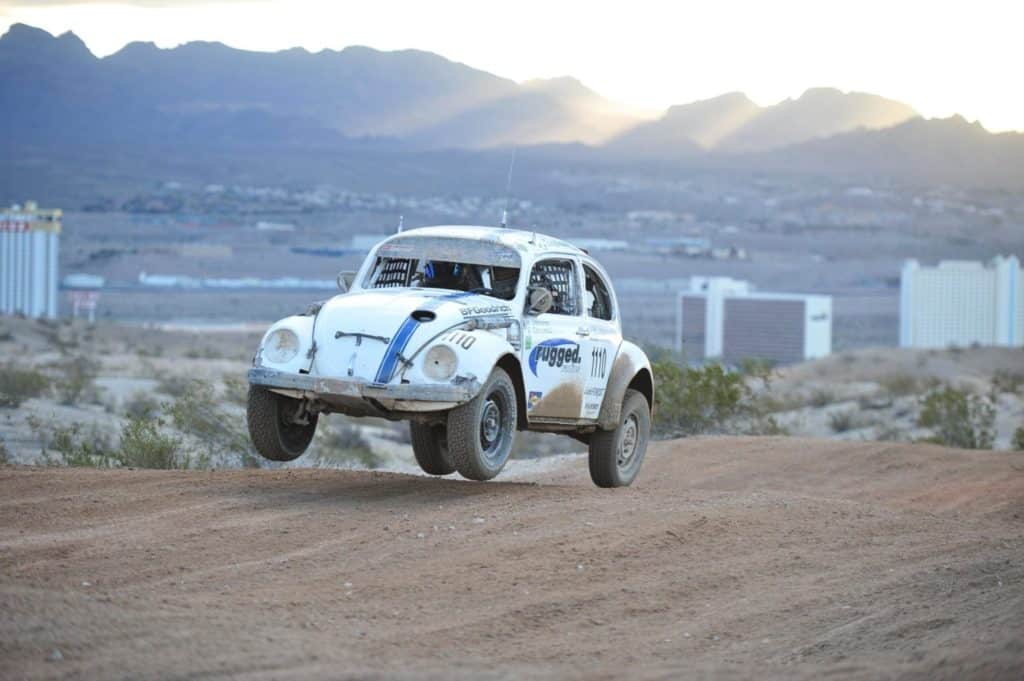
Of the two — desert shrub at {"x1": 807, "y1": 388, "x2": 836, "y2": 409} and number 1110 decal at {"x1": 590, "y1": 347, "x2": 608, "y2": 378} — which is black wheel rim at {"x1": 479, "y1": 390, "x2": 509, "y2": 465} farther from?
desert shrub at {"x1": 807, "y1": 388, "x2": 836, "y2": 409}

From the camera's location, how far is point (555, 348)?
1379 cm

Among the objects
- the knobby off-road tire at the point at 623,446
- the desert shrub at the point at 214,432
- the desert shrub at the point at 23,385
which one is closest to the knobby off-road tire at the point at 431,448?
the knobby off-road tire at the point at 623,446

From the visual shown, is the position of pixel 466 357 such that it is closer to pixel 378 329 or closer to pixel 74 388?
pixel 378 329

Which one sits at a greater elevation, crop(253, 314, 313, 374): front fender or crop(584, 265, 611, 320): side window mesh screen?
crop(584, 265, 611, 320): side window mesh screen

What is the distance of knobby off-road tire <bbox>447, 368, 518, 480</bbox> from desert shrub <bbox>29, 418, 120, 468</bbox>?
4.44 metres

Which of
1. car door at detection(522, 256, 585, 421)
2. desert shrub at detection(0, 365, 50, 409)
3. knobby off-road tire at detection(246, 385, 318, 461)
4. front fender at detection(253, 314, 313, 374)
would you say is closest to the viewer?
front fender at detection(253, 314, 313, 374)

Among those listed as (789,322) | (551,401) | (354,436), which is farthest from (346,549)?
(789,322)

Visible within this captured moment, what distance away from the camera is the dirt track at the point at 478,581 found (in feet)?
25.6

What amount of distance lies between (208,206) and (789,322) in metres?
73.5

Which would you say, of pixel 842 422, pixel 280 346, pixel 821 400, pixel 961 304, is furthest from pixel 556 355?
pixel 961 304

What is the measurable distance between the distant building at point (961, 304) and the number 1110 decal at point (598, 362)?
10754 cm

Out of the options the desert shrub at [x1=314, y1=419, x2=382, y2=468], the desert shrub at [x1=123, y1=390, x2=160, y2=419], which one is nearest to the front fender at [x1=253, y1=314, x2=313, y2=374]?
the desert shrub at [x1=314, y1=419, x2=382, y2=468]

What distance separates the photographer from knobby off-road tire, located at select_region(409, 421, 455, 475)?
15226mm

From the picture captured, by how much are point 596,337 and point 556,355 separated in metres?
0.81
